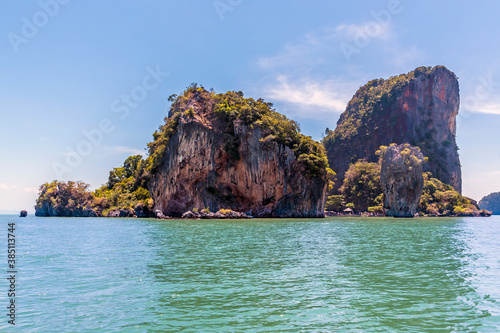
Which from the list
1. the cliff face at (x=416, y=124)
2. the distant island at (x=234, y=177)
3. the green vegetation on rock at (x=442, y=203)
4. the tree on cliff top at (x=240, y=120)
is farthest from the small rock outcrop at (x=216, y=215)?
the cliff face at (x=416, y=124)

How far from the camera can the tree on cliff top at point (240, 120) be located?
76.2 meters

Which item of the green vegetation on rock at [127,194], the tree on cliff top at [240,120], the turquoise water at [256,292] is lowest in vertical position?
the turquoise water at [256,292]

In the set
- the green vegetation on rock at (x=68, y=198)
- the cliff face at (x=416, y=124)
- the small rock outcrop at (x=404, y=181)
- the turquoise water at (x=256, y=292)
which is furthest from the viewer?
the cliff face at (x=416, y=124)

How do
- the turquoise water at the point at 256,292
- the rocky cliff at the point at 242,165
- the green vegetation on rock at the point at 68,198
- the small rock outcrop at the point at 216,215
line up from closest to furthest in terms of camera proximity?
the turquoise water at the point at 256,292, the small rock outcrop at the point at 216,215, the rocky cliff at the point at 242,165, the green vegetation on rock at the point at 68,198

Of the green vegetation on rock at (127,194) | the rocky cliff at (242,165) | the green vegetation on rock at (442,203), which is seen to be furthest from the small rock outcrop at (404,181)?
the green vegetation on rock at (127,194)

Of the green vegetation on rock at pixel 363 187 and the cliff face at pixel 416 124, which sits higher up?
the cliff face at pixel 416 124

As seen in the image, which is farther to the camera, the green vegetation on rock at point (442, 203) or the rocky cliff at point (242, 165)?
the green vegetation on rock at point (442, 203)

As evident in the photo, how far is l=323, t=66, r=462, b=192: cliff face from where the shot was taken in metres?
144

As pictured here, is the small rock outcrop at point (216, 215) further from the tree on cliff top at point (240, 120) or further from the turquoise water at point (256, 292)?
the turquoise water at point (256, 292)

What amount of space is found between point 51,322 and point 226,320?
428cm

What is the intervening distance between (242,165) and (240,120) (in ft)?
31.7

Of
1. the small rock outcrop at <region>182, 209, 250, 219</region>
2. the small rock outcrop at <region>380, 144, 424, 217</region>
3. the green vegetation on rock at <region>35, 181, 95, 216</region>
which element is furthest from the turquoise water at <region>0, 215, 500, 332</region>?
the green vegetation on rock at <region>35, 181, 95, 216</region>

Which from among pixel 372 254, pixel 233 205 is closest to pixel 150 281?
pixel 372 254

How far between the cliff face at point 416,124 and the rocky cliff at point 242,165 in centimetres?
7438
